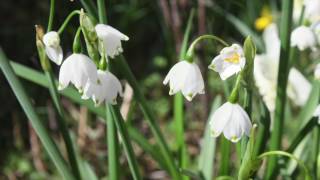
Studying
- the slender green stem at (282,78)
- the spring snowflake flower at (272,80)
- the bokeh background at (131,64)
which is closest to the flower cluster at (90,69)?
the slender green stem at (282,78)

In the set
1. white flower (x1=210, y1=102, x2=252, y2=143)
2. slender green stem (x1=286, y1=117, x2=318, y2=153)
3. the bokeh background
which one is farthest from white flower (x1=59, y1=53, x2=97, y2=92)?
the bokeh background

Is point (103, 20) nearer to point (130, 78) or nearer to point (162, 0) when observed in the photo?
point (130, 78)

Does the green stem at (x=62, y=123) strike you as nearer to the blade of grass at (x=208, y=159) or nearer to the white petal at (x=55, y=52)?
the white petal at (x=55, y=52)

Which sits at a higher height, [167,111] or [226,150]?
[226,150]

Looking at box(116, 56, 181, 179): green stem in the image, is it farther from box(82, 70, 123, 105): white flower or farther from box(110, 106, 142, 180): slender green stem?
box(82, 70, 123, 105): white flower

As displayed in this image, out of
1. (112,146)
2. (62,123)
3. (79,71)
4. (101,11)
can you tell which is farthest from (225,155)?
(79,71)

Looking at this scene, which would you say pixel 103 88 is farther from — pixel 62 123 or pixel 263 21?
pixel 263 21

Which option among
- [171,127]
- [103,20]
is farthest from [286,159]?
[171,127]
